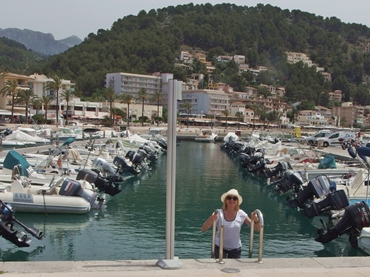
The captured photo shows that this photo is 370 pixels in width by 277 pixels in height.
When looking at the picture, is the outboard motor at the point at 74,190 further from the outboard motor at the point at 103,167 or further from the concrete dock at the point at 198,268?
the concrete dock at the point at 198,268

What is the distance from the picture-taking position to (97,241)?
16016mm


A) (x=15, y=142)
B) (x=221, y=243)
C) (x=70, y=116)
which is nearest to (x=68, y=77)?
(x=70, y=116)

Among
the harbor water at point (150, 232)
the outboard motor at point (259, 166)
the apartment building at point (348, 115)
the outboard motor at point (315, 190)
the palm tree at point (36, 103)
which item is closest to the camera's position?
the harbor water at point (150, 232)

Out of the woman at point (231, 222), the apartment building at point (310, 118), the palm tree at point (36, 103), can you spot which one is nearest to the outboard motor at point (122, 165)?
the woman at point (231, 222)

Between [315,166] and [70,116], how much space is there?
87.6m

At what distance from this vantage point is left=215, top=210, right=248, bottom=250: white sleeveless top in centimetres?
898

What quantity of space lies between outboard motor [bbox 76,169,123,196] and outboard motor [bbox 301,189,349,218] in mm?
9515

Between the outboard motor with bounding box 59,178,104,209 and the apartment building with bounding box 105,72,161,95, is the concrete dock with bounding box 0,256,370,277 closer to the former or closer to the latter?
the outboard motor with bounding box 59,178,104,209

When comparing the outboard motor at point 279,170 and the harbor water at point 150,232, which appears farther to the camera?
the outboard motor at point 279,170

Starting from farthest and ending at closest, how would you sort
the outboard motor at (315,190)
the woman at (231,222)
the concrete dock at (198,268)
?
the outboard motor at (315,190), the woman at (231,222), the concrete dock at (198,268)

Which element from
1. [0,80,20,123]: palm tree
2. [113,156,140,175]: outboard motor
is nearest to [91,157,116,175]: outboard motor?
[113,156,140,175]: outboard motor

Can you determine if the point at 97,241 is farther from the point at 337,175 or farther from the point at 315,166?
the point at 315,166

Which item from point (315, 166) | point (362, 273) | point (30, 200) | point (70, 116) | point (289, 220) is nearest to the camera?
point (362, 273)

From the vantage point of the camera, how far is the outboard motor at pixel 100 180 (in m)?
21.3
